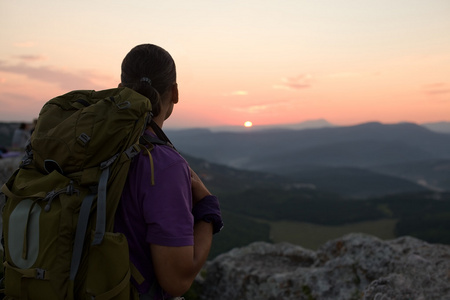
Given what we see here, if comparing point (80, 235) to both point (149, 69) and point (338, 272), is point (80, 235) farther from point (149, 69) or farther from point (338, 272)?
point (338, 272)

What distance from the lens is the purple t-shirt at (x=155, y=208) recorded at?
2.65 m

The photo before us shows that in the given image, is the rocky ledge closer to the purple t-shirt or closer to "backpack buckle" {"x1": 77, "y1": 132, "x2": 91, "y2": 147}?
the purple t-shirt

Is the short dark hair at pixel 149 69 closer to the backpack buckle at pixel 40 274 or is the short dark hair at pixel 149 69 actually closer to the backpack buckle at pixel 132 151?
the backpack buckle at pixel 132 151

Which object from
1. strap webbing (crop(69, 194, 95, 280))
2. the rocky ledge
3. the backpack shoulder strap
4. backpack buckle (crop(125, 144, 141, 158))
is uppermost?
the backpack shoulder strap

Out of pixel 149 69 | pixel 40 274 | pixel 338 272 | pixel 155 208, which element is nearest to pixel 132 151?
pixel 155 208

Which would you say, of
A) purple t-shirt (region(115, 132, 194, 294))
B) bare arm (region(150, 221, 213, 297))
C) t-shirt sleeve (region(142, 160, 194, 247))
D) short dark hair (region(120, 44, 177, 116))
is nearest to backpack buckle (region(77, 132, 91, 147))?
purple t-shirt (region(115, 132, 194, 294))

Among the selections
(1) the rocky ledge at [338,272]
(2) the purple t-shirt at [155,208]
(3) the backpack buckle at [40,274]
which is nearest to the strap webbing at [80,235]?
(3) the backpack buckle at [40,274]

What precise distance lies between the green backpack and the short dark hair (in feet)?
1.21

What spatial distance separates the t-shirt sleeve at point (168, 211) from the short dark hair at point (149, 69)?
0.87 meters

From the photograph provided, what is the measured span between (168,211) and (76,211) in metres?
0.71

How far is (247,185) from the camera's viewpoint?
11894 cm

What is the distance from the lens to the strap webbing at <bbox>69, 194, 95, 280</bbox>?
2586 mm

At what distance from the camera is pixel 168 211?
2643 millimetres

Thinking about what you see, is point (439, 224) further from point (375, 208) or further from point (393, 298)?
point (393, 298)
